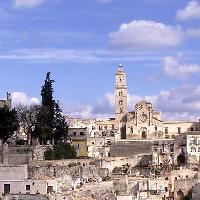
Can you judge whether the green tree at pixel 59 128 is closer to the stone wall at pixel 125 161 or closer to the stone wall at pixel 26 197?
the stone wall at pixel 125 161

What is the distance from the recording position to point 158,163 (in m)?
58.2

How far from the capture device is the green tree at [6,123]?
158 feet

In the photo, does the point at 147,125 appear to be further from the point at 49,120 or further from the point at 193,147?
the point at 49,120

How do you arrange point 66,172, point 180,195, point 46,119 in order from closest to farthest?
point 66,172
point 180,195
point 46,119

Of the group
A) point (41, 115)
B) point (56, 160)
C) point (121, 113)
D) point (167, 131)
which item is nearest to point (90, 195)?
point (56, 160)

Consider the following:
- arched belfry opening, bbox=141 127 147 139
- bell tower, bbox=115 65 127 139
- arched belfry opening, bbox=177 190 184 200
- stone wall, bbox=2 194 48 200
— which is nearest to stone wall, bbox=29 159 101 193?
stone wall, bbox=2 194 48 200

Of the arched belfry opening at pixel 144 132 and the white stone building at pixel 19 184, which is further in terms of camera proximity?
the arched belfry opening at pixel 144 132

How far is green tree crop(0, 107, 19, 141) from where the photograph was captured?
48.3m

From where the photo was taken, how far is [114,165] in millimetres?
54750

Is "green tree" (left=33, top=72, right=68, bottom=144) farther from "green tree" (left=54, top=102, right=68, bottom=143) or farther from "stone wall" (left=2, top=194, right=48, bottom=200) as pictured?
"stone wall" (left=2, top=194, right=48, bottom=200)

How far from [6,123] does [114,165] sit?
10.4 m

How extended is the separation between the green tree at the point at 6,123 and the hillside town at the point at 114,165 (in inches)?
27.2

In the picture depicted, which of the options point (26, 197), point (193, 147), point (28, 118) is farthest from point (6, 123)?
point (193, 147)

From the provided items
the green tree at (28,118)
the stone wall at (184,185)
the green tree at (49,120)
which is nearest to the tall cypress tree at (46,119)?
the green tree at (49,120)
